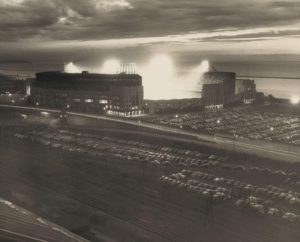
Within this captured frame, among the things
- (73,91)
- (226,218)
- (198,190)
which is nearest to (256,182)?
(198,190)

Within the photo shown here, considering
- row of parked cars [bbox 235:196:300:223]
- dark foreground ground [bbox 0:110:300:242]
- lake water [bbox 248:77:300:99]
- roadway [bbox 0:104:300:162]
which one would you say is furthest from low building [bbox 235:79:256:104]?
row of parked cars [bbox 235:196:300:223]

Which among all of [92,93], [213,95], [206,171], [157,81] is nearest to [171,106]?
[213,95]

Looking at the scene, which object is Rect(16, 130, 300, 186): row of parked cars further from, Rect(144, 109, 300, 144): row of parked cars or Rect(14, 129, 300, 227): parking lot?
Rect(144, 109, 300, 144): row of parked cars

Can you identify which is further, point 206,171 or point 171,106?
point 171,106

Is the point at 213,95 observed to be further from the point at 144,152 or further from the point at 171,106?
the point at 144,152

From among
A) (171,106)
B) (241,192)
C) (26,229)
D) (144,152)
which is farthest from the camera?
(171,106)

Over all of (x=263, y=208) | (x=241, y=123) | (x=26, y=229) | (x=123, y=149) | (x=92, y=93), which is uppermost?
(x=92, y=93)

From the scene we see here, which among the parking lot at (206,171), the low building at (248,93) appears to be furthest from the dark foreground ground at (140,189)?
the low building at (248,93)
